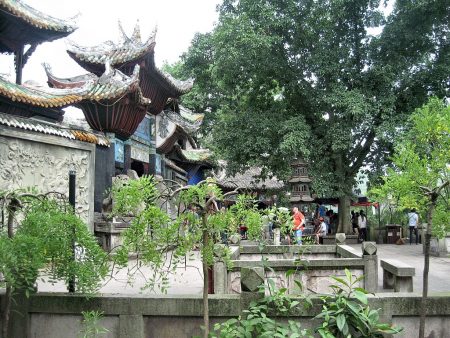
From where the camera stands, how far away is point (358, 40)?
2142 cm

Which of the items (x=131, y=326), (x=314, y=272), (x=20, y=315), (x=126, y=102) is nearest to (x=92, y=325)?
(x=131, y=326)

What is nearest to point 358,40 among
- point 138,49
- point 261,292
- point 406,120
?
point 406,120

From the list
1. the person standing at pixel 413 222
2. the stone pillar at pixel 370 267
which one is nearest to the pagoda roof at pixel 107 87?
the stone pillar at pixel 370 267

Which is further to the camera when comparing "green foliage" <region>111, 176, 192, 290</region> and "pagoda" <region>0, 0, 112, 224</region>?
"pagoda" <region>0, 0, 112, 224</region>

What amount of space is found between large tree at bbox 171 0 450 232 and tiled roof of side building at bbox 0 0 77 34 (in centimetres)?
785

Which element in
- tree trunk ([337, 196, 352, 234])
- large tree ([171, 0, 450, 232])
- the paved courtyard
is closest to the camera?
the paved courtyard

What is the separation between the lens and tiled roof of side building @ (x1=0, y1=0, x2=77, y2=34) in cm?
1075

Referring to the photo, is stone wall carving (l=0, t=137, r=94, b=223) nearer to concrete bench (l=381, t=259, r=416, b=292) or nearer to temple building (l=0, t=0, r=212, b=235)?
temple building (l=0, t=0, r=212, b=235)

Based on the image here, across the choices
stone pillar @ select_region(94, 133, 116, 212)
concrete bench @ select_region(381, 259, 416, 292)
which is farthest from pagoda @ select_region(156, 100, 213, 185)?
concrete bench @ select_region(381, 259, 416, 292)

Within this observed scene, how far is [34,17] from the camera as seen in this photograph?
38.5 ft

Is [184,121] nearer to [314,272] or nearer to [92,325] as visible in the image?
[314,272]

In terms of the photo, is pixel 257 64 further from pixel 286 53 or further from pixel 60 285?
pixel 60 285

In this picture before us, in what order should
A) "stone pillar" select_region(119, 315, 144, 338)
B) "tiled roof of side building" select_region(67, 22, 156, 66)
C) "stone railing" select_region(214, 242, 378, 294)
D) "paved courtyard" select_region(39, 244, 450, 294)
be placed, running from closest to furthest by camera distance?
"stone pillar" select_region(119, 315, 144, 338)
"stone railing" select_region(214, 242, 378, 294)
"paved courtyard" select_region(39, 244, 450, 294)
"tiled roof of side building" select_region(67, 22, 156, 66)

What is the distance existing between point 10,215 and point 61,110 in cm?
1014
